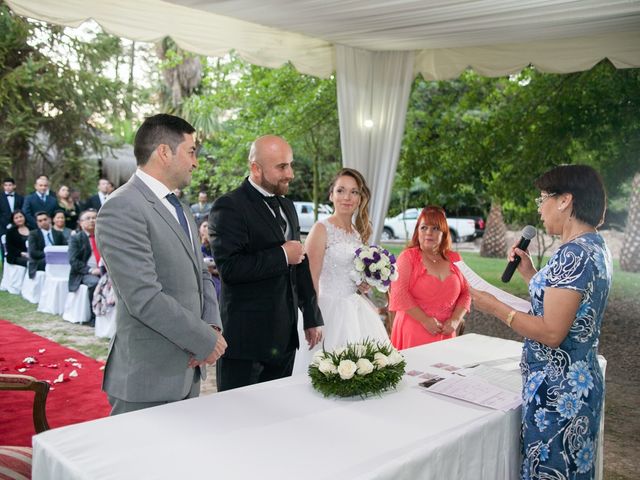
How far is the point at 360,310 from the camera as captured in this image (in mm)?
4277

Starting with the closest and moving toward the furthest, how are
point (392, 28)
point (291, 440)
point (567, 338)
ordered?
1. point (291, 440)
2. point (567, 338)
3. point (392, 28)

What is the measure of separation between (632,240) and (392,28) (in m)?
7.54

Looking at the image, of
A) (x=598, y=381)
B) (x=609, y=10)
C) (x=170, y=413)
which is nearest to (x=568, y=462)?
(x=598, y=381)

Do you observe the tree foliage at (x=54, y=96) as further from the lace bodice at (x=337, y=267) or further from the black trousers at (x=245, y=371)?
the black trousers at (x=245, y=371)

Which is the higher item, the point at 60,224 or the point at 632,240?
the point at 632,240

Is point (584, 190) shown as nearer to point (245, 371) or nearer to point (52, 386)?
point (245, 371)

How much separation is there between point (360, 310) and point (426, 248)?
2.15 ft

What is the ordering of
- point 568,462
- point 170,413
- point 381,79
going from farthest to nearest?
point 381,79 < point 568,462 < point 170,413

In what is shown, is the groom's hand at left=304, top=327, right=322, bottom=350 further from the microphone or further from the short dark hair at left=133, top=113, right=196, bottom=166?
the short dark hair at left=133, top=113, right=196, bottom=166

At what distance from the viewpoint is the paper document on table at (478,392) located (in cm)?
242

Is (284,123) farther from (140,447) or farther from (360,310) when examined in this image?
(140,447)

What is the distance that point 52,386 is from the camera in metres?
5.64

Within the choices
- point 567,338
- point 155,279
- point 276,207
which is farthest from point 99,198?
point 567,338

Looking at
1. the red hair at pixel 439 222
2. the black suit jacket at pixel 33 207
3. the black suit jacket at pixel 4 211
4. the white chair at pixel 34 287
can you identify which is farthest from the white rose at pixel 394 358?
the black suit jacket at pixel 4 211
